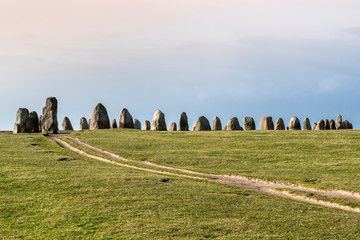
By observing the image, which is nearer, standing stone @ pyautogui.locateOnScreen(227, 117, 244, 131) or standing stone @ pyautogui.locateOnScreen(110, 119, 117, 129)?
standing stone @ pyautogui.locateOnScreen(227, 117, 244, 131)

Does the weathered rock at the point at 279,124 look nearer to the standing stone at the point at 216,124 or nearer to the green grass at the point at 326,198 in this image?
the standing stone at the point at 216,124

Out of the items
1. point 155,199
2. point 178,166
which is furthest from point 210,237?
point 178,166

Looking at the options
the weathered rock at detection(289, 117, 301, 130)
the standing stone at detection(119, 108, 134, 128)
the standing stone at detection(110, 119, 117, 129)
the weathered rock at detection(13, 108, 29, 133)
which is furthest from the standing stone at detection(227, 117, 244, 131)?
the weathered rock at detection(13, 108, 29, 133)

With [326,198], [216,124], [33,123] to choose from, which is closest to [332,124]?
[216,124]

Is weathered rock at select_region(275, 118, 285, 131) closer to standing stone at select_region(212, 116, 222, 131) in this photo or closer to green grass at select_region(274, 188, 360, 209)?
standing stone at select_region(212, 116, 222, 131)

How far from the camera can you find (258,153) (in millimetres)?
36000

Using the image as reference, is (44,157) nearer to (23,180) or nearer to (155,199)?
Result: (23,180)

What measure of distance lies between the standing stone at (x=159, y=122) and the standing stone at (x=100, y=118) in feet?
26.2

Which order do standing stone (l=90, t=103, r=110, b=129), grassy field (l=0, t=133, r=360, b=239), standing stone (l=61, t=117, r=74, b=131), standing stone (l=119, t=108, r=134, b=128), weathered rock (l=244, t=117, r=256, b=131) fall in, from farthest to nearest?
1. standing stone (l=61, t=117, r=74, b=131)
2. standing stone (l=119, t=108, r=134, b=128)
3. standing stone (l=90, t=103, r=110, b=129)
4. weathered rock (l=244, t=117, r=256, b=131)
5. grassy field (l=0, t=133, r=360, b=239)

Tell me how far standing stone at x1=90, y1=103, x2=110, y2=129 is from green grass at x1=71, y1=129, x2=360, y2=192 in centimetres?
1017

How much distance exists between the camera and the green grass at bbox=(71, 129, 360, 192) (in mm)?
26877

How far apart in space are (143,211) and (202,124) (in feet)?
155

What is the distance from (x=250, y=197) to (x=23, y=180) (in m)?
13.0

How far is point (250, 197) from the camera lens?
19.4 meters
